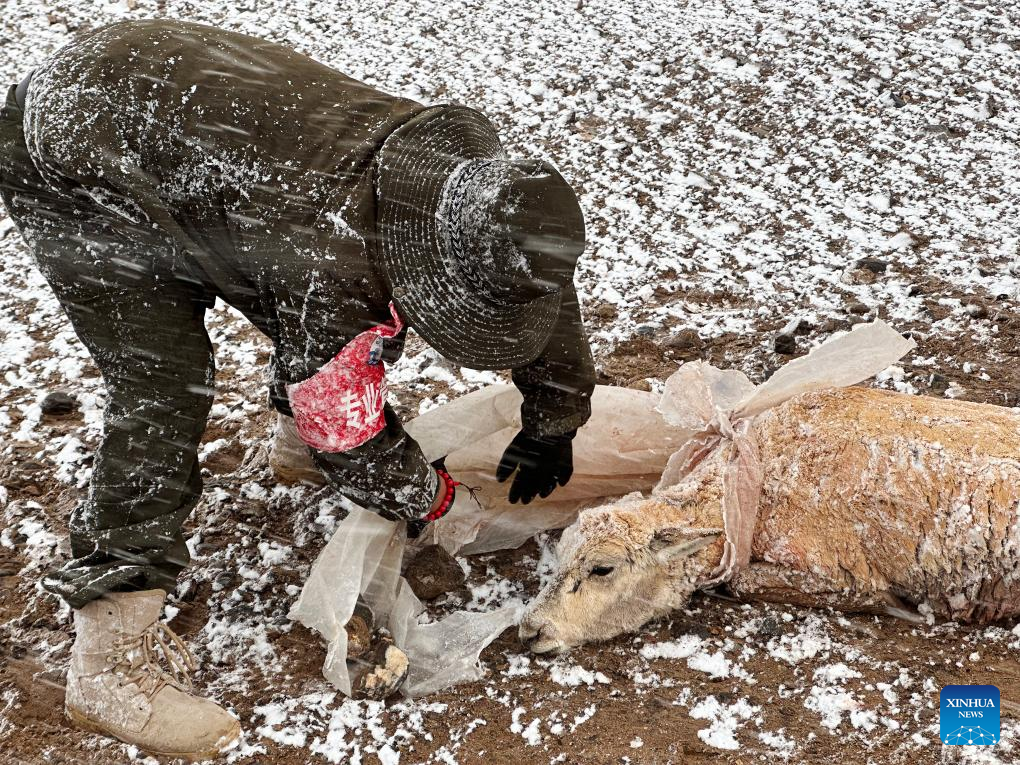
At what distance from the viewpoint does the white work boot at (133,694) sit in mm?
2684

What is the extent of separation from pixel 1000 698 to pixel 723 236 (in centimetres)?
312

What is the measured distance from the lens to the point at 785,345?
13.8 feet

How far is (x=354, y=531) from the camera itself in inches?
120

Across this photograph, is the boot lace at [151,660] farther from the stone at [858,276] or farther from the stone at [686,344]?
the stone at [858,276]

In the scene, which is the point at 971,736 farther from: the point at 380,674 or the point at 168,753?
the point at 168,753

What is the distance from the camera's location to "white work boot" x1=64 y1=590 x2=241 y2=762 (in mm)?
2684

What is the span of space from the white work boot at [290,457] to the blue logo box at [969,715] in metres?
2.40

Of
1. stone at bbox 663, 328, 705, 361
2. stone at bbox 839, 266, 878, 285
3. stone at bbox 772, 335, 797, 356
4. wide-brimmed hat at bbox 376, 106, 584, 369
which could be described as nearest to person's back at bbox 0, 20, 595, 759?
wide-brimmed hat at bbox 376, 106, 584, 369

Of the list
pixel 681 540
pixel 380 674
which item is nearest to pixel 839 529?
pixel 681 540

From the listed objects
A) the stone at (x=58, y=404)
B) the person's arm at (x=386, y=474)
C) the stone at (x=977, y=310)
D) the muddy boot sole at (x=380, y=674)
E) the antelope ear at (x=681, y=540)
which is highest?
the stone at (x=977, y=310)

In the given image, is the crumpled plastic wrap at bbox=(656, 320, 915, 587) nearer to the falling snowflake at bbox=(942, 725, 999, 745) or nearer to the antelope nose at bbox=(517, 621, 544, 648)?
the antelope nose at bbox=(517, 621, 544, 648)

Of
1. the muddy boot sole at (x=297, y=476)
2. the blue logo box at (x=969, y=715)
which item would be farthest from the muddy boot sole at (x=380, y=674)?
the blue logo box at (x=969, y=715)

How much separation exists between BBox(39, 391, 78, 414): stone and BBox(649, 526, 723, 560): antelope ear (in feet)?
9.82

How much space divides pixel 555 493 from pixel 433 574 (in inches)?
22.8
